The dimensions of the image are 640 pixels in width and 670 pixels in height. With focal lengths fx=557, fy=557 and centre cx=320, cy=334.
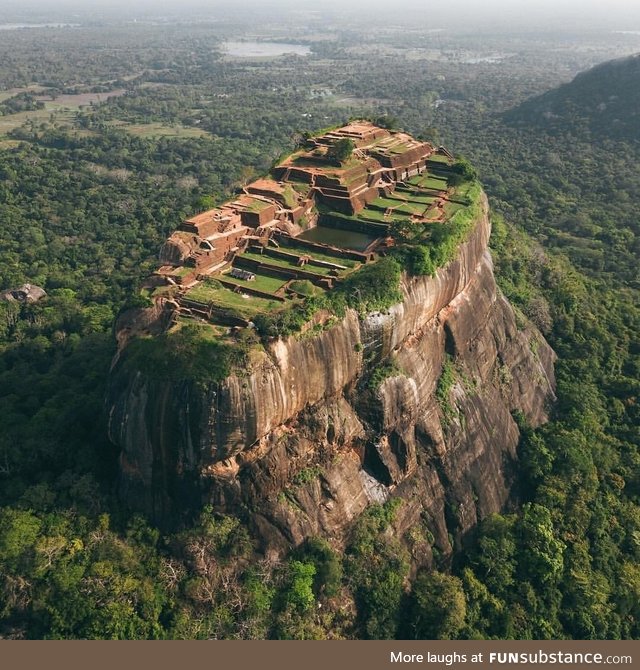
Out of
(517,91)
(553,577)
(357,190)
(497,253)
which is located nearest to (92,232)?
(357,190)

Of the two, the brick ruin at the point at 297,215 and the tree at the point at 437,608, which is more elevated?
the brick ruin at the point at 297,215

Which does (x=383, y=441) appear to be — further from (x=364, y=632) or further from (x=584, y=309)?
(x=584, y=309)

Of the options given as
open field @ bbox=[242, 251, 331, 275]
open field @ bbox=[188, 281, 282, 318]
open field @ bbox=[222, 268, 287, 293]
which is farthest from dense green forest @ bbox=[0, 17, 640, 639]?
open field @ bbox=[242, 251, 331, 275]

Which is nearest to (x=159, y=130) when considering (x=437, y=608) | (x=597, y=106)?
(x=597, y=106)

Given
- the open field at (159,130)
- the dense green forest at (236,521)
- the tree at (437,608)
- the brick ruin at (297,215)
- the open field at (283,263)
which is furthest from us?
the open field at (159,130)

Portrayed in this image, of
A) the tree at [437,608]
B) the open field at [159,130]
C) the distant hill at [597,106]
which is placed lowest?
the tree at [437,608]

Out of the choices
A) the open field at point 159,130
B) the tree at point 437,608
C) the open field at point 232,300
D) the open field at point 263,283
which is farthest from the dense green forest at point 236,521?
the open field at point 159,130

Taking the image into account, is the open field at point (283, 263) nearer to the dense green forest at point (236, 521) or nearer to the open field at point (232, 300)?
the open field at point (232, 300)

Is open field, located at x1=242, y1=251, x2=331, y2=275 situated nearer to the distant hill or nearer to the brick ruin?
the brick ruin
